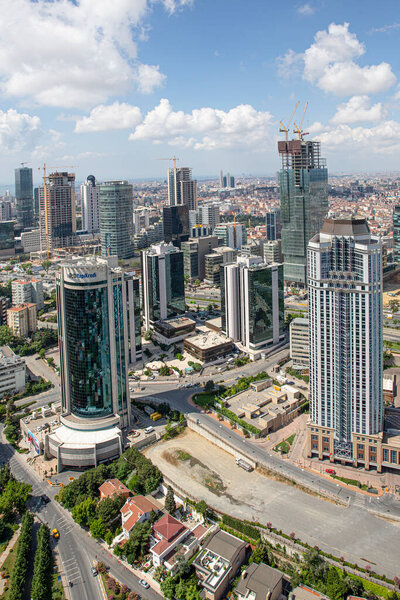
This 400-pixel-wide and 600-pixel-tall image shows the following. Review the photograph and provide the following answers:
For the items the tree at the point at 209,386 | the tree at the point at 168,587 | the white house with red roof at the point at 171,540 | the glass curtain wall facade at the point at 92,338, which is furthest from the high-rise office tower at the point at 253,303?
the tree at the point at 168,587

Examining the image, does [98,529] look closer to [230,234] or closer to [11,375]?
[11,375]

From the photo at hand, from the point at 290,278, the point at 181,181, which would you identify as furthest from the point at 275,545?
the point at 181,181

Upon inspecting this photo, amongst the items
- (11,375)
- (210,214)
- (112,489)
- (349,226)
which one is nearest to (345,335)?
(349,226)

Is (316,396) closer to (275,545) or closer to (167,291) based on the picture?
(275,545)

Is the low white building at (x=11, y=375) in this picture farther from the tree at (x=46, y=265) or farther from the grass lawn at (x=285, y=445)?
the tree at (x=46, y=265)

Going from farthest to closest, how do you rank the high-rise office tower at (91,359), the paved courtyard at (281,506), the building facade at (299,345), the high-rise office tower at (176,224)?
the high-rise office tower at (176,224) → the building facade at (299,345) → the high-rise office tower at (91,359) → the paved courtyard at (281,506)

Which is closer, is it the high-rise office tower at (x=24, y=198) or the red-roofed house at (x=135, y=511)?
the red-roofed house at (x=135, y=511)
